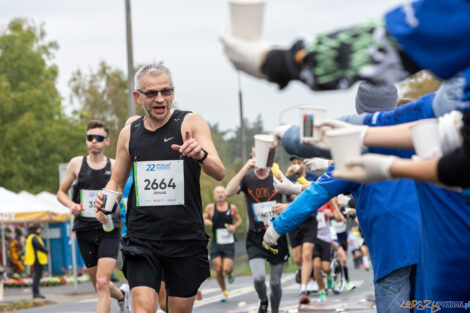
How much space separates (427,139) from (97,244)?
6917 millimetres

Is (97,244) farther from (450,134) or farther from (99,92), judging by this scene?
(99,92)

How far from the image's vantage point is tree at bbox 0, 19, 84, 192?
39.1 m

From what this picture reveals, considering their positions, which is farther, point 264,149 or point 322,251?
point 322,251

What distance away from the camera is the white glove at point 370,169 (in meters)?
3.05

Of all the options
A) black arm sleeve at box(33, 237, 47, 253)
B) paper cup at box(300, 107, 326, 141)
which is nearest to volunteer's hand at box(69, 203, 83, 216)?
paper cup at box(300, 107, 326, 141)

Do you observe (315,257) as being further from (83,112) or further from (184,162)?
(83,112)

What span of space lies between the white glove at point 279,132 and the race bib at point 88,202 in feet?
21.0

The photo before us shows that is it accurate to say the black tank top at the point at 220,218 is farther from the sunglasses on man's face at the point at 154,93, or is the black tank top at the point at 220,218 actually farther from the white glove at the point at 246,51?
the white glove at the point at 246,51

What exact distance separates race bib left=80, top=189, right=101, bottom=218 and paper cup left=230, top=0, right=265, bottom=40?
272 inches

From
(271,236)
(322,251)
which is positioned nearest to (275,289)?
(322,251)

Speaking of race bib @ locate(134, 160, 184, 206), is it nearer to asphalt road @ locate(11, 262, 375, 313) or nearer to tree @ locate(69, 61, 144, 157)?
asphalt road @ locate(11, 262, 375, 313)

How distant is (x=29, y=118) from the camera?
39.1m

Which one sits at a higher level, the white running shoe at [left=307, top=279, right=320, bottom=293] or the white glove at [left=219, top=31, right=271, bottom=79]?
the white glove at [left=219, top=31, right=271, bottom=79]

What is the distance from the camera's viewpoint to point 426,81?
1129 inches
